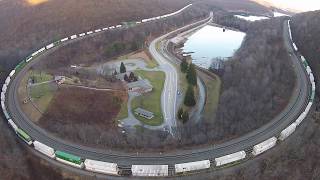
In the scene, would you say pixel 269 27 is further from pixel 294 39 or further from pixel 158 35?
pixel 158 35

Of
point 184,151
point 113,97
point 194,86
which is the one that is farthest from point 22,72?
point 184,151

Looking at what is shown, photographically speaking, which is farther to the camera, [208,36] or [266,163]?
[208,36]

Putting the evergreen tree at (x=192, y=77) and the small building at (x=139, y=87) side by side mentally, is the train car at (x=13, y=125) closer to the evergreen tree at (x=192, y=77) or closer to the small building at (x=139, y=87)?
the small building at (x=139, y=87)

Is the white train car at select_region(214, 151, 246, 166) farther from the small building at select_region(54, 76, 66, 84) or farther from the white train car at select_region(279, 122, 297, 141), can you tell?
the small building at select_region(54, 76, 66, 84)

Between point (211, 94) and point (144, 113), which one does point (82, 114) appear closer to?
point (144, 113)

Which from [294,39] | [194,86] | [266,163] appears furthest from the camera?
[294,39]

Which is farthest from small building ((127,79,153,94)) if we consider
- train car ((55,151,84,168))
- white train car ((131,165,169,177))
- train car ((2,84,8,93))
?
train car ((2,84,8,93))

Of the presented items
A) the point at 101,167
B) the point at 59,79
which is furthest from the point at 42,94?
the point at 101,167
